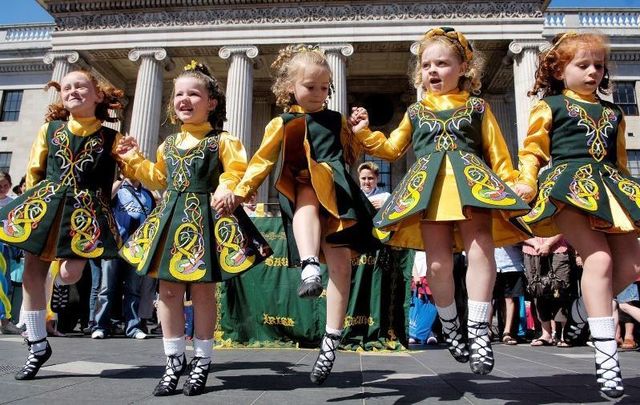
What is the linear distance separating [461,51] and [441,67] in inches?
7.7

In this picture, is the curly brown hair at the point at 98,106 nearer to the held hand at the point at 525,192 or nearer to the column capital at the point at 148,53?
the held hand at the point at 525,192

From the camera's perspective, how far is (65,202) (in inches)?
130

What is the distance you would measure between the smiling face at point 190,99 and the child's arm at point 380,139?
0.99m

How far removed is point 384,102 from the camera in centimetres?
2473

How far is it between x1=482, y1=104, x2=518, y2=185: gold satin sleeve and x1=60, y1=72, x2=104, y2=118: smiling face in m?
2.84

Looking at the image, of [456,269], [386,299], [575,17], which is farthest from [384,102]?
[386,299]

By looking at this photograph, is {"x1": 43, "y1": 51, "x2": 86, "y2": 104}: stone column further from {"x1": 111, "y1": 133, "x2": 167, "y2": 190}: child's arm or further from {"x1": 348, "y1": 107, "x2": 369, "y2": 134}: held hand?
{"x1": 348, "y1": 107, "x2": 369, "y2": 134}: held hand

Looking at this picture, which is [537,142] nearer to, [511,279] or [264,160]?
[264,160]

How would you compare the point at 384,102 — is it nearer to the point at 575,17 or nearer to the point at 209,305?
the point at 575,17

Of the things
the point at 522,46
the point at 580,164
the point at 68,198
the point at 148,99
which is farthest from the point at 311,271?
the point at 522,46

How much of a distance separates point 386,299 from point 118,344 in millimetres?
3275

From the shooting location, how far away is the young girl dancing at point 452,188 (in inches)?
98.7

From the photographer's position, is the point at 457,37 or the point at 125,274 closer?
the point at 457,37

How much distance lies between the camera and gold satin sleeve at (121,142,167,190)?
11.1ft
